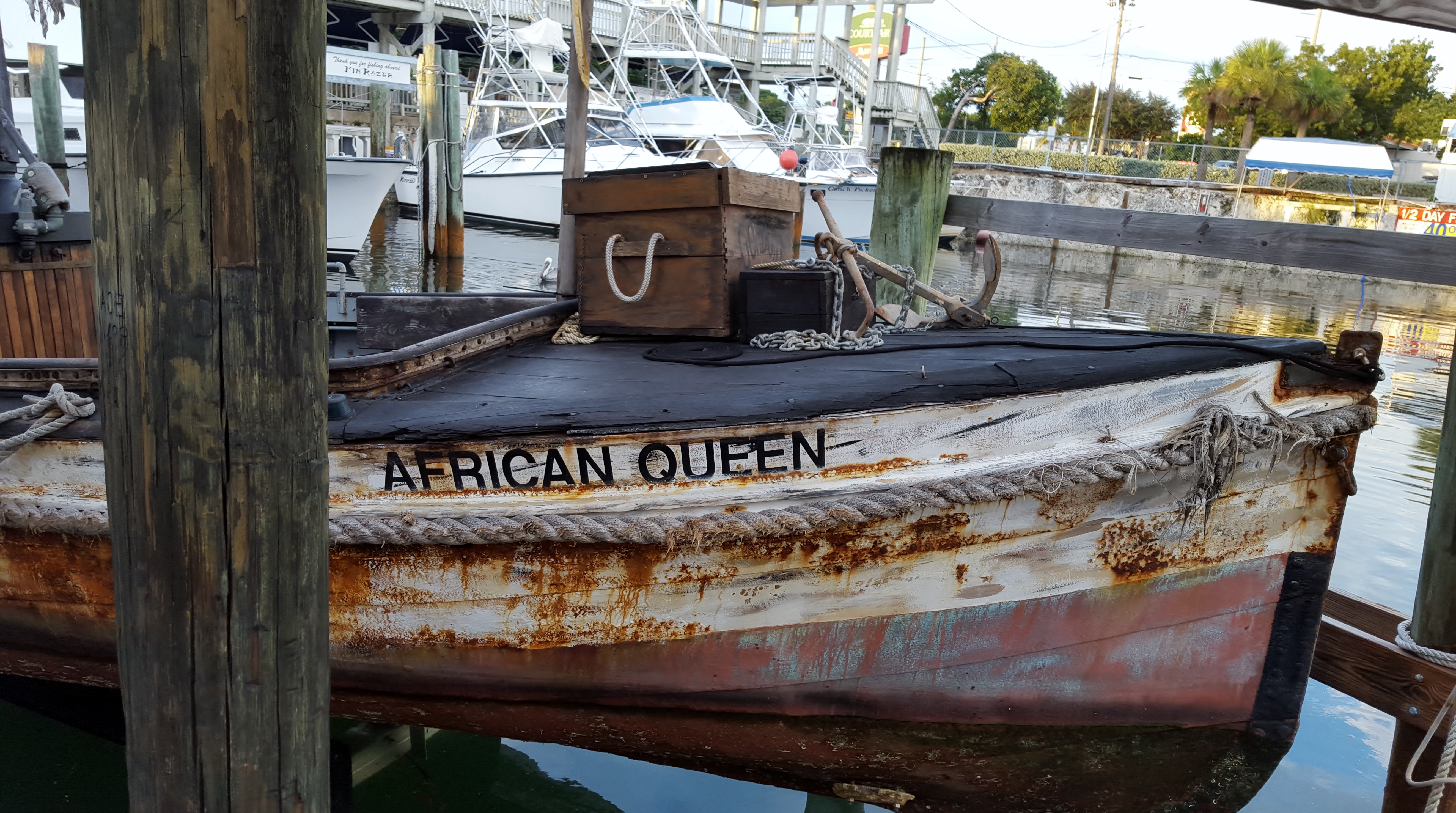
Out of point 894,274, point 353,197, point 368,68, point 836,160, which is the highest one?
point 368,68

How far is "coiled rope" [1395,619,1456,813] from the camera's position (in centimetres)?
244

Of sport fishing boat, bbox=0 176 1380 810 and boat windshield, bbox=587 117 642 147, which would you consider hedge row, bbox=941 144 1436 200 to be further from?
sport fishing boat, bbox=0 176 1380 810

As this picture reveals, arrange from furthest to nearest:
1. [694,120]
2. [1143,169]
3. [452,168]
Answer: [1143,169] → [694,120] → [452,168]

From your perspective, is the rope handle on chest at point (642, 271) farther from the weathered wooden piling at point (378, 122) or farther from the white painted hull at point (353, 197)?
the weathered wooden piling at point (378, 122)

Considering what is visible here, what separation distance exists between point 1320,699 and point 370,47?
32.3 metres

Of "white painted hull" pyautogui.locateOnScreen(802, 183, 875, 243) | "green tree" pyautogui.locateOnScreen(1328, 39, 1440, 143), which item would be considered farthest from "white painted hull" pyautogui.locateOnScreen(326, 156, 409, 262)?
"green tree" pyautogui.locateOnScreen(1328, 39, 1440, 143)

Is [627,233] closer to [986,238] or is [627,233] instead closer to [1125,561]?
[986,238]

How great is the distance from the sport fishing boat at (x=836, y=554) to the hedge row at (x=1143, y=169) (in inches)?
1032

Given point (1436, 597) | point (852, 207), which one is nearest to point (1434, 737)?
point (1436, 597)

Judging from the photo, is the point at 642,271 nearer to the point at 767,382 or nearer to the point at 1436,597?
the point at 767,382

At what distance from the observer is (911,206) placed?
582cm

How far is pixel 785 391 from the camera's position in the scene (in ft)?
9.70

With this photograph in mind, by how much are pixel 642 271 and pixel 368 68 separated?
13.2 meters

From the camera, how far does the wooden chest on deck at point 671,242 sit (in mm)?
3617
